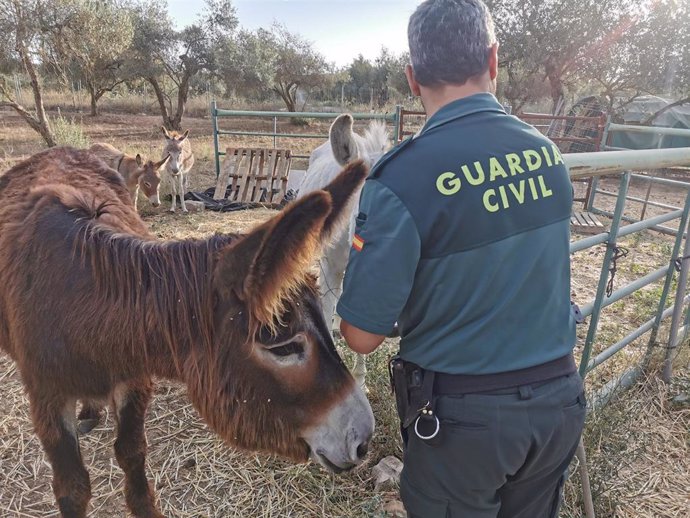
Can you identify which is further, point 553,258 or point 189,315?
point 189,315

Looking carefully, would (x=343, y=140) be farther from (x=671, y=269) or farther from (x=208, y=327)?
(x=671, y=269)

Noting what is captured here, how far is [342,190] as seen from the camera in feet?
5.21

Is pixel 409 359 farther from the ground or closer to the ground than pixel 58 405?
farther from the ground

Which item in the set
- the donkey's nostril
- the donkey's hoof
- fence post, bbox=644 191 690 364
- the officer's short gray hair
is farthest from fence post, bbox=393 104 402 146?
the donkey's nostril

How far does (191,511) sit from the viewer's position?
2512 mm

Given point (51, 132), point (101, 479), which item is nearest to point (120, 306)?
point (101, 479)

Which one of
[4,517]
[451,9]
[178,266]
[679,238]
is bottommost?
[4,517]

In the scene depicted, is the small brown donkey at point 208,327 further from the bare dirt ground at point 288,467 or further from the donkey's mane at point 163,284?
the bare dirt ground at point 288,467

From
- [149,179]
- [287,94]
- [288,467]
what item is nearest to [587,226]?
[288,467]

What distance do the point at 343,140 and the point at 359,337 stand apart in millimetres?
1633

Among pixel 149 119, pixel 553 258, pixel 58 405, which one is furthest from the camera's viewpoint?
pixel 149 119

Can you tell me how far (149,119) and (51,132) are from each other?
53.7ft

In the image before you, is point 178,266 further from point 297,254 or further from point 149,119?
point 149,119

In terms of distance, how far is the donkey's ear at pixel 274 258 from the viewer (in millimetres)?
1184
